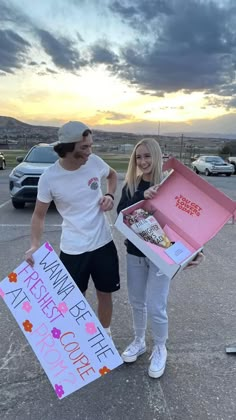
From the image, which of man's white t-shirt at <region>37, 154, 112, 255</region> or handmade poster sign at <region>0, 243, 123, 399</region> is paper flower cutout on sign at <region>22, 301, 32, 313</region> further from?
man's white t-shirt at <region>37, 154, 112, 255</region>

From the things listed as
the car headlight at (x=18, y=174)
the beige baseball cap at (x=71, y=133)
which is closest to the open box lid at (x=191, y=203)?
the beige baseball cap at (x=71, y=133)

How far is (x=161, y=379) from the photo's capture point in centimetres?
266

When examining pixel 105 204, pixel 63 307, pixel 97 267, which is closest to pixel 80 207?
pixel 105 204

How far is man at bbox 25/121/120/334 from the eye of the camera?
2.40 m

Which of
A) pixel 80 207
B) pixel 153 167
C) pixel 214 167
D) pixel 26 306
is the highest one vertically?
pixel 153 167

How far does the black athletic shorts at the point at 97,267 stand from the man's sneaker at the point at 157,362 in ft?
1.85

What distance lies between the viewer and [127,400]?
2.43m

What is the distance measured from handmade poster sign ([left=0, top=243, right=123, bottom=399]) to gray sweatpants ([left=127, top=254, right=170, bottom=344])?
46 cm

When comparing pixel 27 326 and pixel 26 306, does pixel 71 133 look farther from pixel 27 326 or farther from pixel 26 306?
pixel 27 326

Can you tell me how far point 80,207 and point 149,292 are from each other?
0.78 m

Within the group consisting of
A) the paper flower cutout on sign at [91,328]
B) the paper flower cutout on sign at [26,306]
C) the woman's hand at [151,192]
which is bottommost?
the paper flower cutout on sign at [91,328]

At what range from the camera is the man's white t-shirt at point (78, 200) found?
2496 millimetres

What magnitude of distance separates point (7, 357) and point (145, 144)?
77.5 inches

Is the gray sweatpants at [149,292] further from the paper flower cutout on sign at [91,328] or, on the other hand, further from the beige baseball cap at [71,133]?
the beige baseball cap at [71,133]
